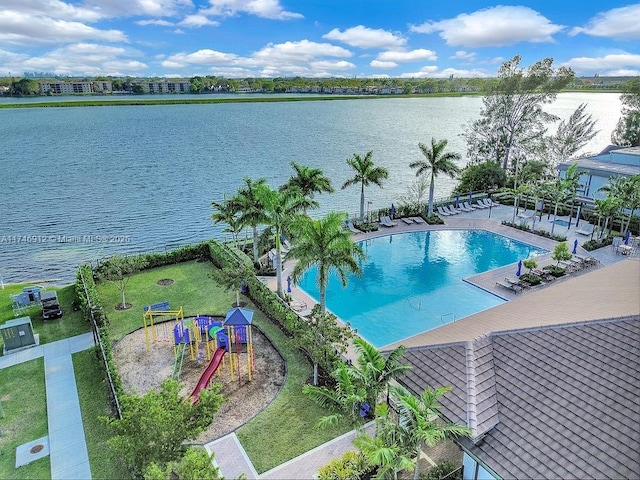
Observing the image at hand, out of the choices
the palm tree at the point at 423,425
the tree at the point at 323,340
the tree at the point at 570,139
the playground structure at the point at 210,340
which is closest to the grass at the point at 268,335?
the tree at the point at 323,340

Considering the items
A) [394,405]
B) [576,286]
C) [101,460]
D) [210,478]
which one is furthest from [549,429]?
[101,460]

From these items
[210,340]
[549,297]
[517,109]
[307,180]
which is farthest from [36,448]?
[517,109]

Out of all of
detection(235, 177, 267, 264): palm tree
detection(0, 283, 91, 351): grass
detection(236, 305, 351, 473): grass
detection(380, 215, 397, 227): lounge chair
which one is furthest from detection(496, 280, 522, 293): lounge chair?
detection(0, 283, 91, 351): grass

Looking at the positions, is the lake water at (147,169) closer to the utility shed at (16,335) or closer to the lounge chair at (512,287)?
the utility shed at (16,335)

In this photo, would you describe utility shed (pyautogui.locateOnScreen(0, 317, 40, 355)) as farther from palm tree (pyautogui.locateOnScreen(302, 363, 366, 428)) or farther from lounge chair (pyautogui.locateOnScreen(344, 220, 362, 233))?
lounge chair (pyautogui.locateOnScreen(344, 220, 362, 233))

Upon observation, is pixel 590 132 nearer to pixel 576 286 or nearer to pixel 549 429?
pixel 576 286

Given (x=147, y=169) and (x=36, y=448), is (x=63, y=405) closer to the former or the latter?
(x=36, y=448)
